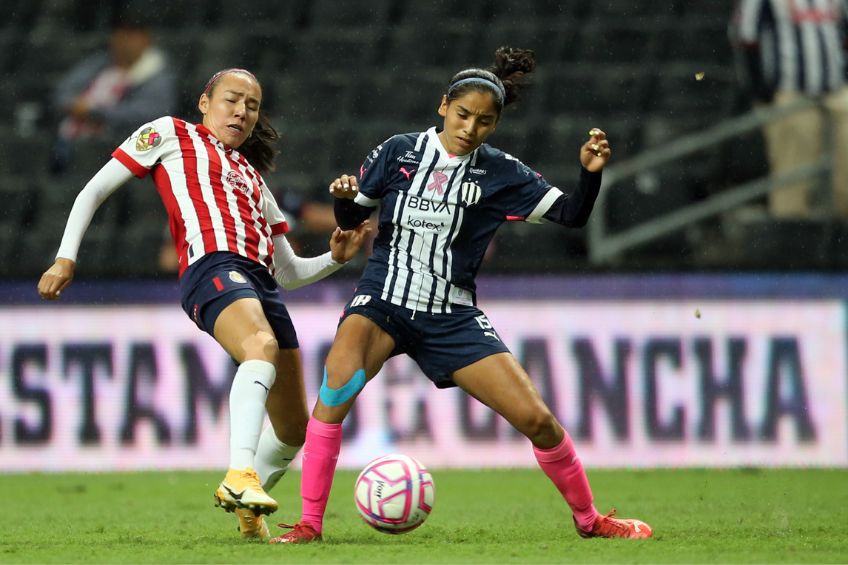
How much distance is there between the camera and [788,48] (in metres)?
10.8

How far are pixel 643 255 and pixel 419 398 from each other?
2.10m

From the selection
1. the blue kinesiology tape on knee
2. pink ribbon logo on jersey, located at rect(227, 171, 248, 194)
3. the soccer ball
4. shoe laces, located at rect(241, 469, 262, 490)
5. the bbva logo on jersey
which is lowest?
the soccer ball

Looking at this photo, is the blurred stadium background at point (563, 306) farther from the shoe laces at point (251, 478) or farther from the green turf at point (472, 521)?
the shoe laces at point (251, 478)

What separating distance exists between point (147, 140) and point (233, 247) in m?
0.56

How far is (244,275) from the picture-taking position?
5.67 meters

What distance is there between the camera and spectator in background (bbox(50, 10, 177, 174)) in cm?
→ 1176

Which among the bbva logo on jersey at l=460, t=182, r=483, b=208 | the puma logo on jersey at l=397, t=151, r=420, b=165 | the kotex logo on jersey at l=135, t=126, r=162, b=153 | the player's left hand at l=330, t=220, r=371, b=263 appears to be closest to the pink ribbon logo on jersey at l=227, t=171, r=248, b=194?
the kotex logo on jersey at l=135, t=126, r=162, b=153

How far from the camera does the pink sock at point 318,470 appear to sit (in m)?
5.50

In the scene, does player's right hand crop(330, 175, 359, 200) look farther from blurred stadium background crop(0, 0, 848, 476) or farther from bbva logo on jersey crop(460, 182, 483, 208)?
blurred stadium background crop(0, 0, 848, 476)

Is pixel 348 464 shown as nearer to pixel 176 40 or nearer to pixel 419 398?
pixel 419 398

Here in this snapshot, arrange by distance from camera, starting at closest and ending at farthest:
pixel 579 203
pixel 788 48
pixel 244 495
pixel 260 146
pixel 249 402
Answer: pixel 244 495 < pixel 249 402 < pixel 579 203 < pixel 260 146 < pixel 788 48

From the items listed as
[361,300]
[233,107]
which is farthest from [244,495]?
[233,107]

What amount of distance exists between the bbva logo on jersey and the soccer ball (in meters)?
1.01

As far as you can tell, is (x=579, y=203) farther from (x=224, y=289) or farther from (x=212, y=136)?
(x=212, y=136)
